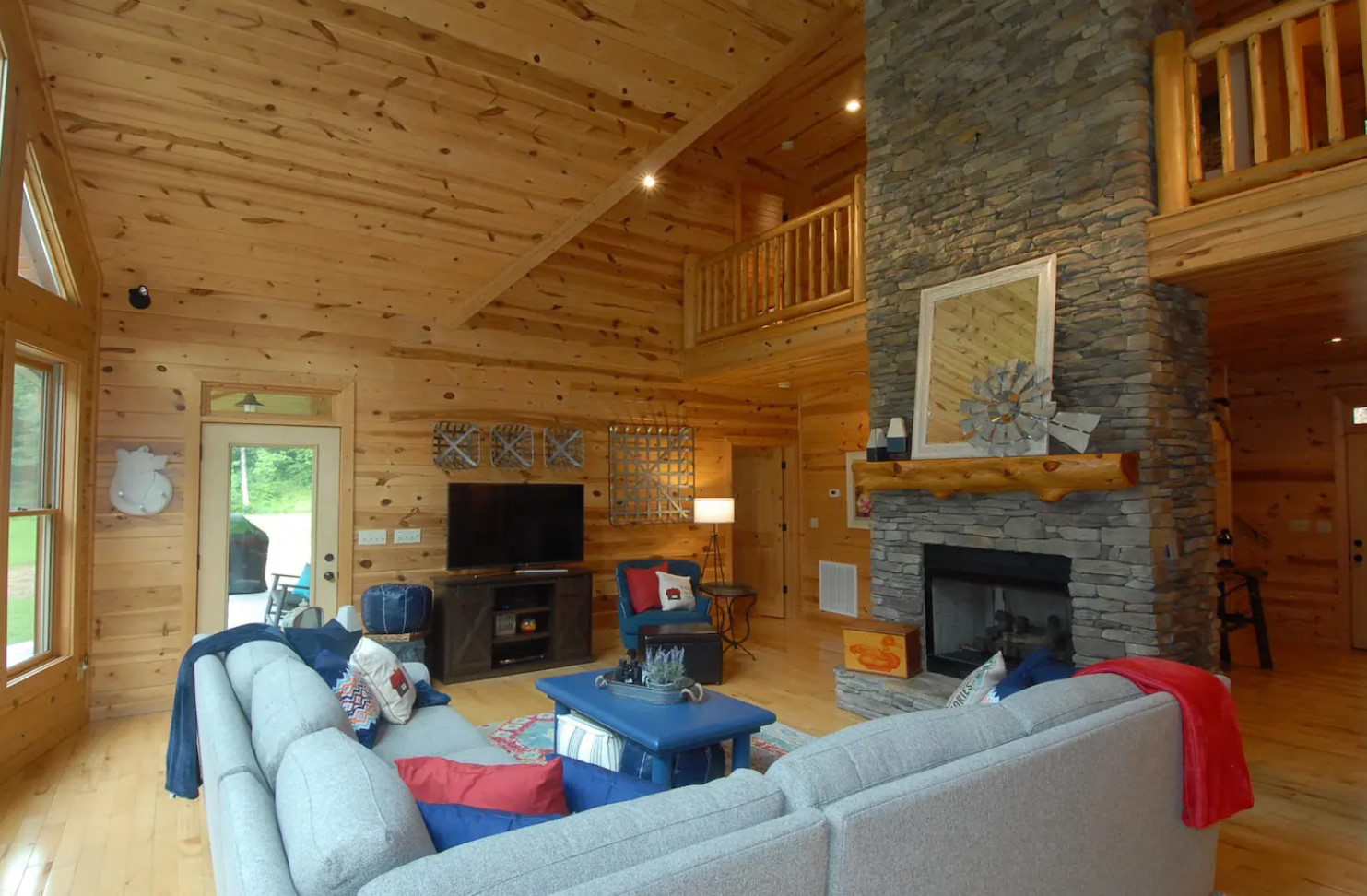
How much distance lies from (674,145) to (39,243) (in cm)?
358

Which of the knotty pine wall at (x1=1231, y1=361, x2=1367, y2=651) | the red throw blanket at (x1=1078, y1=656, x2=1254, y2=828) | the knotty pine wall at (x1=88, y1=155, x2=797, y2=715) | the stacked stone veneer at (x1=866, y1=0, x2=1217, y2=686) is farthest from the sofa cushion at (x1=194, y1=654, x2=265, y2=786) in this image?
the knotty pine wall at (x1=1231, y1=361, x2=1367, y2=651)

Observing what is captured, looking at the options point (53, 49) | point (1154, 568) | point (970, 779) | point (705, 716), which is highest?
point (53, 49)

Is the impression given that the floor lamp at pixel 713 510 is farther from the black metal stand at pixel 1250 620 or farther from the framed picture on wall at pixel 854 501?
the black metal stand at pixel 1250 620

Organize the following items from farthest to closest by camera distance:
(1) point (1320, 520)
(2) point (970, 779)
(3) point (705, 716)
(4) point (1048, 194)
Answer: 1. (1) point (1320, 520)
2. (4) point (1048, 194)
3. (3) point (705, 716)
4. (2) point (970, 779)

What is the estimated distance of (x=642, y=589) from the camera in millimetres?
6211

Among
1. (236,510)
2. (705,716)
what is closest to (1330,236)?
(705,716)

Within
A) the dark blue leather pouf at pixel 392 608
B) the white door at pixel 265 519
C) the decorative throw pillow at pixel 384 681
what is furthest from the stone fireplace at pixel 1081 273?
the white door at pixel 265 519

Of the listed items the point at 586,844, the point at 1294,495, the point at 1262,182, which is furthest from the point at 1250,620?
the point at 586,844

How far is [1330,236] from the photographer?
3.16m

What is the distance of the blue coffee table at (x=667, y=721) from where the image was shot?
3.17 m

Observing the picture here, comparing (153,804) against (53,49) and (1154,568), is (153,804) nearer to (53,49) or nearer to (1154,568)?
(53,49)

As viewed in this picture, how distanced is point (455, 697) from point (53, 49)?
4.13 meters

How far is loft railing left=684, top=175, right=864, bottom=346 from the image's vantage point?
5551 millimetres

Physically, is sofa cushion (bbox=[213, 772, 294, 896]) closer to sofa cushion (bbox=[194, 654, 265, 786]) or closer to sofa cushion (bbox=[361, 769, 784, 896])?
sofa cushion (bbox=[194, 654, 265, 786])
